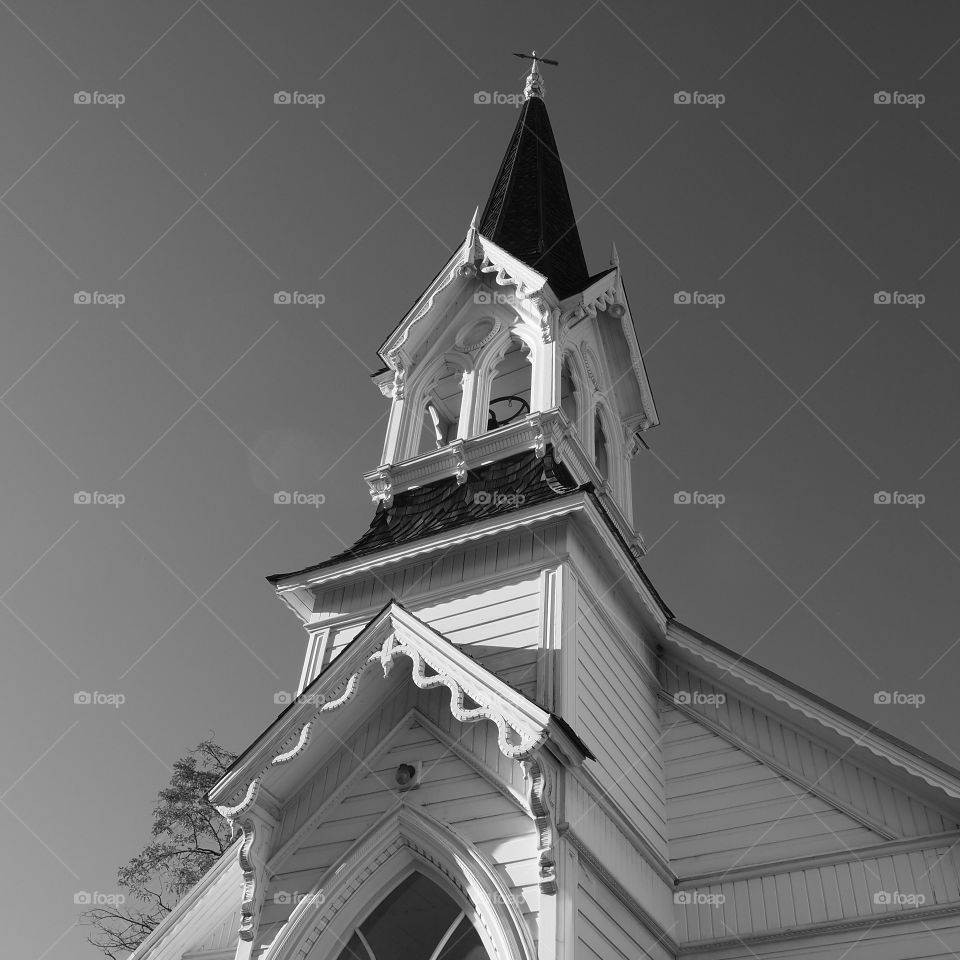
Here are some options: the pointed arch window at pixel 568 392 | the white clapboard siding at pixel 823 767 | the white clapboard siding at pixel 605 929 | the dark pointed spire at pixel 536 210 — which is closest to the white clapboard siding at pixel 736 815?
the white clapboard siding at pixel 823 767

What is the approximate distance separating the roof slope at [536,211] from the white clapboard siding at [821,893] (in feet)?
28.9

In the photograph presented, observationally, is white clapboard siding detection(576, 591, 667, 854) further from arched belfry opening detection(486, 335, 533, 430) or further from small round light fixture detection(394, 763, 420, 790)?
arched belfry opening detection(486, 335, 533, 430)

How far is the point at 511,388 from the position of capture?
1764 centimetres

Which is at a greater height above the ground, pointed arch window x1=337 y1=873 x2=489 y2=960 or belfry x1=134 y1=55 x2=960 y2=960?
belfry x1=134 y1=55 x2=960 y2=960

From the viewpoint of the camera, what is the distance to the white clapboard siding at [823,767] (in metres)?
10.9

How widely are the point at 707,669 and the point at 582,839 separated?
411cm

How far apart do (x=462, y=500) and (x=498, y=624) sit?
2.38 m

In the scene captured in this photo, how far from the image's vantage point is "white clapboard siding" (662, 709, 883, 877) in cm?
1109

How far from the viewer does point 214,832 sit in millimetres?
21953

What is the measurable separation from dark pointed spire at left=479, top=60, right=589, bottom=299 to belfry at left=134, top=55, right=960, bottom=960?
383 cm

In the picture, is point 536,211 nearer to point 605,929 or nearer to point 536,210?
point 536,210

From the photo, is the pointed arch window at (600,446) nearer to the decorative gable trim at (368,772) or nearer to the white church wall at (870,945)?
the decorative gable trim at (368,772)

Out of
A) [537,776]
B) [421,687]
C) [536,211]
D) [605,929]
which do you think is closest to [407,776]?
[421,687]

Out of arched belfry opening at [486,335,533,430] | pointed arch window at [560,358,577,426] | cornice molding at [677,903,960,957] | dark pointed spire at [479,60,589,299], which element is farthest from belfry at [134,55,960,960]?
dark pointed spire at [479,60,589,299]
